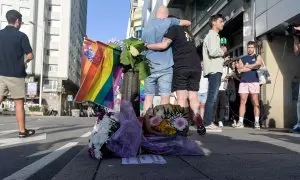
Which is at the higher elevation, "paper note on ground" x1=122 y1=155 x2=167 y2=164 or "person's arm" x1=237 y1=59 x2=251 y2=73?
"person's arm" x1=237 y1=59 x2=251 y2=73

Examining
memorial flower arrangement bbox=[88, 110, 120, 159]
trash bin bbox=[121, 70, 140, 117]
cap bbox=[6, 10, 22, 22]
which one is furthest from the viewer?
cap bbox=[6, 10, 22, 22]

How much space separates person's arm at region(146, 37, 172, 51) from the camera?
19.6 feet

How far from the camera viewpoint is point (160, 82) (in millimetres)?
6234

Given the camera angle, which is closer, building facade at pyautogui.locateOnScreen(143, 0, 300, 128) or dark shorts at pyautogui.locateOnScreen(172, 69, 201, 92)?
dark shorts at pyautogui.locateOnScreen(172, 69, 201, 92)

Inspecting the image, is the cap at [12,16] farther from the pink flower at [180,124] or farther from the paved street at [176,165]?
the pink flower at [180,124]

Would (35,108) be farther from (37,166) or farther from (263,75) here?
(37,166)

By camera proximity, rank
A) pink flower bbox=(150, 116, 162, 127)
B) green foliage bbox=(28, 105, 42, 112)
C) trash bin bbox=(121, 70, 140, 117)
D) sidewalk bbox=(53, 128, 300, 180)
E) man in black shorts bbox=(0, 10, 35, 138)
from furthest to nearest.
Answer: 1. green foliage bbox=(28, 105, 42, 112)
2. man in black shorts bbox=(0, 10, 35, 138)
3. trash bin bbox=(121, 70, 140, 117)
4. pink flower bbox=(150, 116, 162, 127)
5. sidewalk bbox=(53, 128, 300, 180)

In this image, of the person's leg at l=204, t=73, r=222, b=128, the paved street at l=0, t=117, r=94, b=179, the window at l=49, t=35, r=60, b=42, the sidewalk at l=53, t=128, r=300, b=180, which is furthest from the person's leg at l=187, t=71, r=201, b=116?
the window at l=49, t=35, r=60, b=42

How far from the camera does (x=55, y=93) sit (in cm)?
6975

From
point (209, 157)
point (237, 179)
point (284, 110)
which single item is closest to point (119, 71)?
point (209, 157)

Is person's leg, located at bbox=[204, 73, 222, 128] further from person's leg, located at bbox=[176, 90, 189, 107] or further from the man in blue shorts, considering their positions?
the man in blue shorts

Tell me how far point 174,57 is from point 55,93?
212 ft

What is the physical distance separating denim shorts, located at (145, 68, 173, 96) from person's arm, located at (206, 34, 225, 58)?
2.07 m

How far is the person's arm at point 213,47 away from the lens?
8.11m
